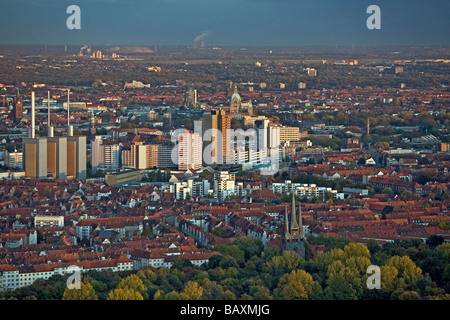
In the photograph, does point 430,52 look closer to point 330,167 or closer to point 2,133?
point 2,133

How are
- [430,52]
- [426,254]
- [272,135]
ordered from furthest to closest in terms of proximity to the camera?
[430,52]
[272,135]
[426,254]

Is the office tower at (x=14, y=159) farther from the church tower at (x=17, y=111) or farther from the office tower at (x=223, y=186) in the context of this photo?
the church tower at (x=17, y=111)

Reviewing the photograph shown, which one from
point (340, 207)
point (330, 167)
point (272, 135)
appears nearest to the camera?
point (340, 207)

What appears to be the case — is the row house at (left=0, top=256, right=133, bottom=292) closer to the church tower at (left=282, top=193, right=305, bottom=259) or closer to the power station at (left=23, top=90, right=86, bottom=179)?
the church tower at (left=282, top=193, right=305, bottom=259)

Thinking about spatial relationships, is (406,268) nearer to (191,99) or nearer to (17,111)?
(17,111)

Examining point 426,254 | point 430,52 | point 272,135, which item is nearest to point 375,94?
point 430,52

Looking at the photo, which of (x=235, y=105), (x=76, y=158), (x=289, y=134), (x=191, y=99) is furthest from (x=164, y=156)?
(x=191, y=99)

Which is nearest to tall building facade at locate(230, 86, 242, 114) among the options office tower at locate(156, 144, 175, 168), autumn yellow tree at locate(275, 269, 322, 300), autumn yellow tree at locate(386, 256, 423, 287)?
office tower at locate(156, 144, 175, 168)
